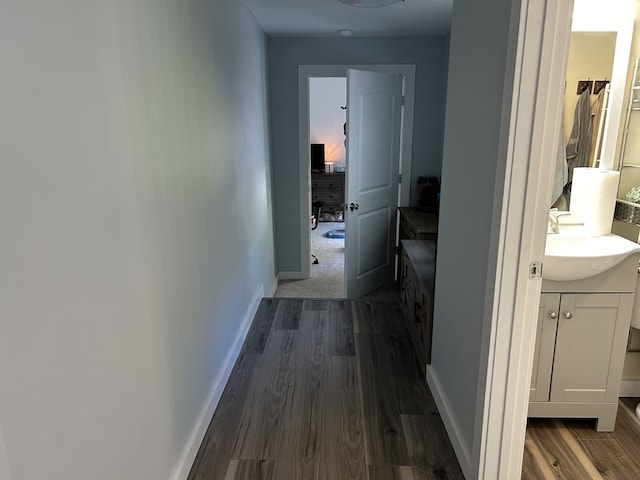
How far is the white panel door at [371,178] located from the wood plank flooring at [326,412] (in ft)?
3.29

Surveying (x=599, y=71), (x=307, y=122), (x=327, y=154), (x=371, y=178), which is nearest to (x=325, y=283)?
(x=371, y=178)

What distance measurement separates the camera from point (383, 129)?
397cm

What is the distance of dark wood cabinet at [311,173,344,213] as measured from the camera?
24.7ft

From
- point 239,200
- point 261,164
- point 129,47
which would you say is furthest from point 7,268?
point 261,164

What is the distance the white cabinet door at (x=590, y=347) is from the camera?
79.0 inches

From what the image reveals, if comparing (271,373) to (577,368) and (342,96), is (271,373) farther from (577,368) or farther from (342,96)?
(342,96)

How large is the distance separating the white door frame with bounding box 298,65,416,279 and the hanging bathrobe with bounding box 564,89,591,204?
1.94 meters

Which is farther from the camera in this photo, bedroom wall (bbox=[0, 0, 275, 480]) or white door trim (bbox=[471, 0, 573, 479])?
white door trim (bbox=[471, 0, 573, 479])

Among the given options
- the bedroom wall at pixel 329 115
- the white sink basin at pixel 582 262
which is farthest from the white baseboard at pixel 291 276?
Result: the bedroom wall at pixel 329 115

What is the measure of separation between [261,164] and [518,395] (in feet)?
8.90

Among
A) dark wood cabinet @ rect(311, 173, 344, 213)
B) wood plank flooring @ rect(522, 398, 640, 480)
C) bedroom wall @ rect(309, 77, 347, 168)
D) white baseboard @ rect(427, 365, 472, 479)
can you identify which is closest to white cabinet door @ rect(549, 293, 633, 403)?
wood plank flooring @ rect(522, 398, 640, 480)

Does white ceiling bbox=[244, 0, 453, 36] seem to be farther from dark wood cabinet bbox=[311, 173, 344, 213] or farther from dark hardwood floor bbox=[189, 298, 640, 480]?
dark wood cabinet bbox=[311, 173, 344, 213]

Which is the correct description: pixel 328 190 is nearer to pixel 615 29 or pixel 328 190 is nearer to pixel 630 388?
pixel 615 29

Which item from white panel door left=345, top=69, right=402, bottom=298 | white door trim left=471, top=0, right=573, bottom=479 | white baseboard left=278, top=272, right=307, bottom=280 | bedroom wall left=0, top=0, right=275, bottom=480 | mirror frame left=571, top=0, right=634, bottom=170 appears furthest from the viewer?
white baseboard left=278, top=272, right=307, bottom=280
